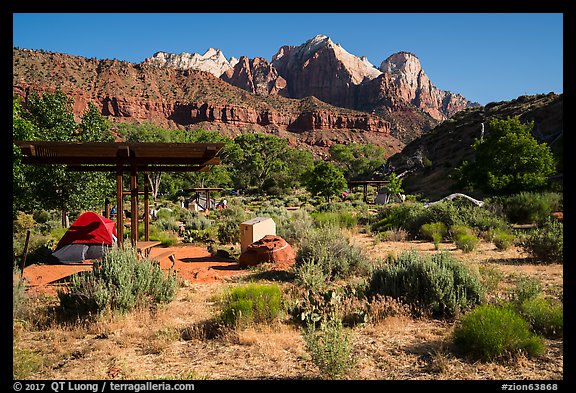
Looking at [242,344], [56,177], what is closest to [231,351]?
[242,344]

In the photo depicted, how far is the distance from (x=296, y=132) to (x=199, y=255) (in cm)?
11172

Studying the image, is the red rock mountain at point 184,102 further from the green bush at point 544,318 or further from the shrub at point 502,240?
the green bush at point 544,318

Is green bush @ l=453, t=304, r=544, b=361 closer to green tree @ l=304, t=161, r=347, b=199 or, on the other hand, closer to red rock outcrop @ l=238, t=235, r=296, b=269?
red rock outcrop @ l=238, t=235, r=296, b=269

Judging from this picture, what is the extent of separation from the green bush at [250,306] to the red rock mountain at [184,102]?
77025 mm

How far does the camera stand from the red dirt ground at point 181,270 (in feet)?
28.0

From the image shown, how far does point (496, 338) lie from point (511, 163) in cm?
1947

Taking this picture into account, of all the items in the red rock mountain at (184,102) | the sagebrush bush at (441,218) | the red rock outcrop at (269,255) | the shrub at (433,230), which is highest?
the red rock mountain at (184,102)

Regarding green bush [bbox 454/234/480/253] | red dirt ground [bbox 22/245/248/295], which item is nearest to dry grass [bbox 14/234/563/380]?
red dirt ground [bbox 22/245/248/295]

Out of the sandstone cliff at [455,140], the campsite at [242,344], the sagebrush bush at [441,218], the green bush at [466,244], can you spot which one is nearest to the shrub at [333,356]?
the campsite at [242,344]

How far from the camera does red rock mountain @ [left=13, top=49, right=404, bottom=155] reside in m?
77.9

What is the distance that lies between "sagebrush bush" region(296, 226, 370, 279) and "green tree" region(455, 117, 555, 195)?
1467 centimetres

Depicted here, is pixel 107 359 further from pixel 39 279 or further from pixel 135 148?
pixel 39 279
